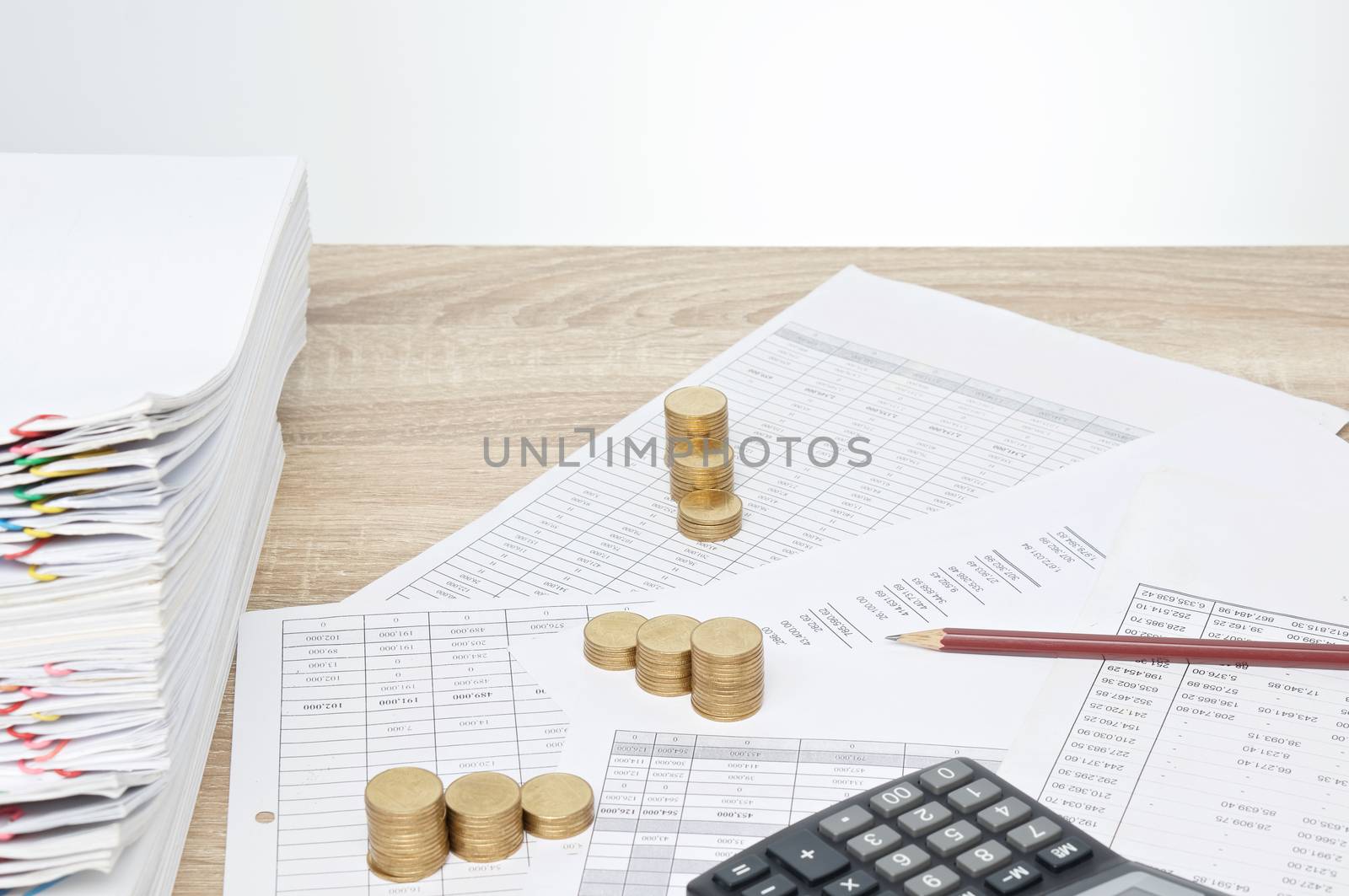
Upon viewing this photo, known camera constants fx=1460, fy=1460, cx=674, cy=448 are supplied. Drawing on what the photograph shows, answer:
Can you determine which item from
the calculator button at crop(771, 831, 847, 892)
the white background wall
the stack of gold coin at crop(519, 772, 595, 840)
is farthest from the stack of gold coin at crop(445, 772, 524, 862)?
the white background wall

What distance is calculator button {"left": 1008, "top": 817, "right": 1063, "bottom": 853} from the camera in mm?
552

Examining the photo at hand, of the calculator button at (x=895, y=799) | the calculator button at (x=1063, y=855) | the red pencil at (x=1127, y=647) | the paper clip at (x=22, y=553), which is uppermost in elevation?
the paper clip at (x=22, y=553)

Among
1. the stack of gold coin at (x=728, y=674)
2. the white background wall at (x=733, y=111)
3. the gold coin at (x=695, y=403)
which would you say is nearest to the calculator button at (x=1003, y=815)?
the stack of gold coin at (x=728, y=674)

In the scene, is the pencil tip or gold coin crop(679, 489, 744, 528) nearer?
the pencil tip

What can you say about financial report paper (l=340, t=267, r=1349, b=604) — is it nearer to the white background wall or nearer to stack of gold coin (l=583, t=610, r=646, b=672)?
stack of gold coin (l=583, t=610, r=646, b=672)

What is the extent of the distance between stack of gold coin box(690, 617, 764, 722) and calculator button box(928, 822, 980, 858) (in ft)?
0.41

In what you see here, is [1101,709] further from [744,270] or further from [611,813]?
[744,270]

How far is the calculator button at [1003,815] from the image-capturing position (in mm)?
562

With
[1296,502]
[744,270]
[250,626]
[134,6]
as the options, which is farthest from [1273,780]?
[134,6]

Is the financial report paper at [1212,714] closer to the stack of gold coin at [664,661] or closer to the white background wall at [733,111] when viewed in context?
the stack of gold coin at [664,661]

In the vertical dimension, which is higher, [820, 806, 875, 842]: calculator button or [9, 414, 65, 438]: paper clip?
[9, 414, 65, 438]: paper clip

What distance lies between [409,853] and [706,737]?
5.7 inches

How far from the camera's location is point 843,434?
3.00ft

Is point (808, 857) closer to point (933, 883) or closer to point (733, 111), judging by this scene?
point (933, 883)
